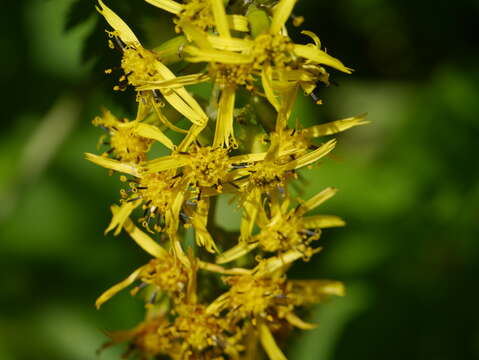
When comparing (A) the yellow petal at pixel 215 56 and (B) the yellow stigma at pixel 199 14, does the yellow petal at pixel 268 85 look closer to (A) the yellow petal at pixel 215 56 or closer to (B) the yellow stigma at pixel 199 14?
(A) the yellow petal at pixel 215 56

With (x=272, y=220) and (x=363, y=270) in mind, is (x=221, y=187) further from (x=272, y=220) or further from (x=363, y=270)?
(x=363, y=270)

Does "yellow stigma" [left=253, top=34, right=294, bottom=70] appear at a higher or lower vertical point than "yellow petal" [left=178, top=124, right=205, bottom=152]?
higher

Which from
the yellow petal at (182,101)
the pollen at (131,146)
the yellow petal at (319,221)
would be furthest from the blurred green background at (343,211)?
the yellow petal at (182,101)

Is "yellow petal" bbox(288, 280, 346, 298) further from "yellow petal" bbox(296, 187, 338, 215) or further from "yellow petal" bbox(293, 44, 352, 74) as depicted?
"yellow petal" bbox(293, 44, 352, 74)

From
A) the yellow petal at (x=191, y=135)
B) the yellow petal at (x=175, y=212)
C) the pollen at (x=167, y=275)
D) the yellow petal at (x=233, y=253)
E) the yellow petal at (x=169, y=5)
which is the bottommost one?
the pollen at (x=167, y=275)

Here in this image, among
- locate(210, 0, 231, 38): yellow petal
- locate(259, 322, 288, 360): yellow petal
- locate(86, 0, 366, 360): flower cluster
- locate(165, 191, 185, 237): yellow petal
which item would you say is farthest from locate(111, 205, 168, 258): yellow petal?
locate(210, 0, 231, 38): yellow petal

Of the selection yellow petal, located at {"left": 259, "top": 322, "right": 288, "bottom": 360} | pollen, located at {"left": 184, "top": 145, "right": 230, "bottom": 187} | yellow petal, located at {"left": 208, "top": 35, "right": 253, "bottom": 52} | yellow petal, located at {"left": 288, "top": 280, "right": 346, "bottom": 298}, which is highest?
yellow petal, located at {"left": 208, "top": 35, "right": 253, "bottom": 52}

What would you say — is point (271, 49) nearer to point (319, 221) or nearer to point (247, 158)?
point (247, 158)
